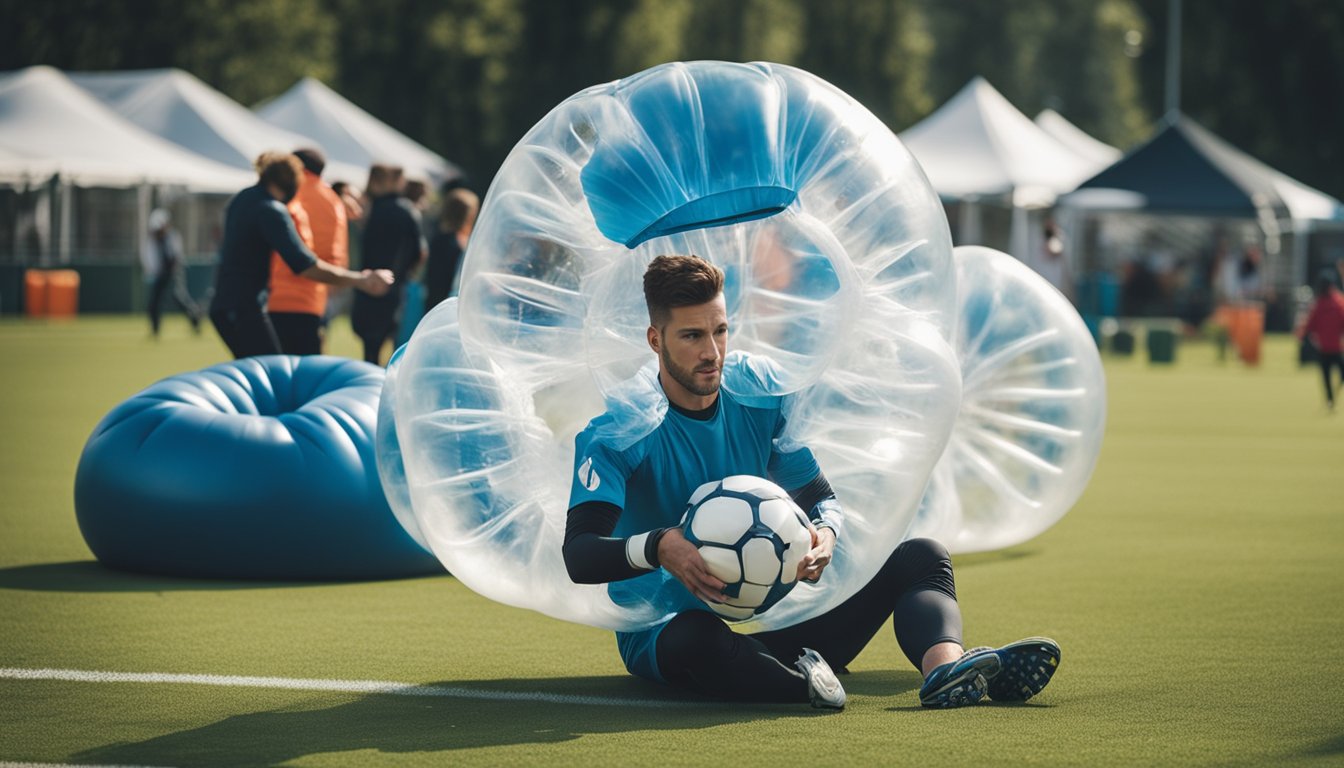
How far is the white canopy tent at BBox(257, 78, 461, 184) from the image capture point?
36.8m

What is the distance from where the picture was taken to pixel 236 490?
8.10 meters

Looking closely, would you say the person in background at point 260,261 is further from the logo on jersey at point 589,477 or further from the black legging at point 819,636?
the logo on jersey at point 589,477

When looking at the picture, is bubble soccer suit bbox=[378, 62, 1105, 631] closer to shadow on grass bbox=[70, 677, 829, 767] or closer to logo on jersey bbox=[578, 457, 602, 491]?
logo on jersey bbox=[578, 457, 602, 491]

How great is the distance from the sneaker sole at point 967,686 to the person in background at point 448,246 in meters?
8.38

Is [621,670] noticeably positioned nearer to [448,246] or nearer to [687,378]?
[687,378]

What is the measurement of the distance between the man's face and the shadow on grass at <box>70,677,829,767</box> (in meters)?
1.02

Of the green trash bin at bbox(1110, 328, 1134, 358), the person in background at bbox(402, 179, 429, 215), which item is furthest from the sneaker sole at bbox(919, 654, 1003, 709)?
the green trash bin at bbox(1110, 328, 1134, 358)

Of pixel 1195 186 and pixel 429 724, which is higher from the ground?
pixel 1195 186

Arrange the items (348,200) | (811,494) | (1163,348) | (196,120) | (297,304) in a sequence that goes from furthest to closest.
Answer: (196,120) < (1163,348) < (348,200) < (297,304) < (811,494)

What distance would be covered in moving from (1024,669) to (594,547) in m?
Answer: 1.42

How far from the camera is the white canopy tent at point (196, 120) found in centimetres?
3494

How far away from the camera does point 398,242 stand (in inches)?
533

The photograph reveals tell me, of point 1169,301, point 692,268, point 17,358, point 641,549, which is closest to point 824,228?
point 692,268

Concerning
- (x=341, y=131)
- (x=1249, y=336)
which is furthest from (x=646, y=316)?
(x=341, y=131)
